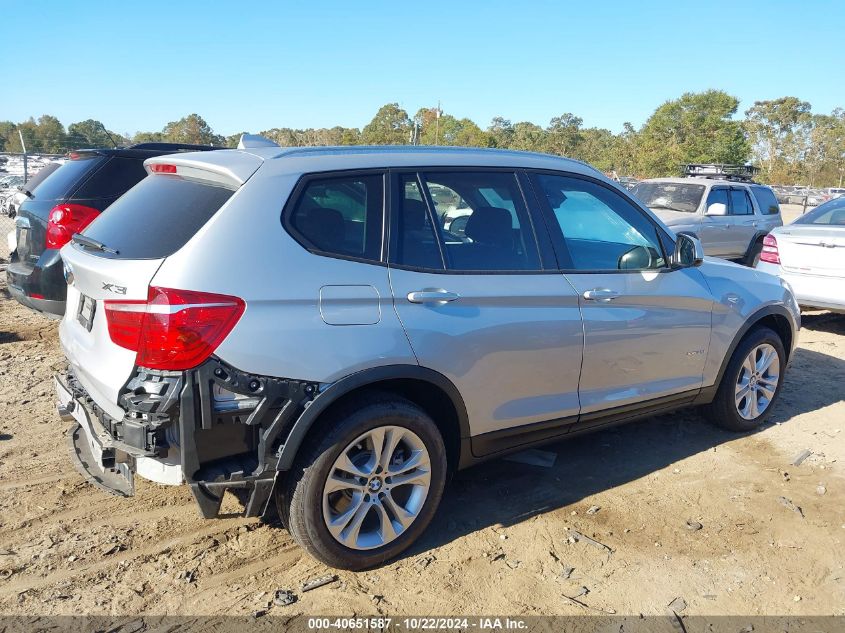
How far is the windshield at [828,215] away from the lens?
26.8ft

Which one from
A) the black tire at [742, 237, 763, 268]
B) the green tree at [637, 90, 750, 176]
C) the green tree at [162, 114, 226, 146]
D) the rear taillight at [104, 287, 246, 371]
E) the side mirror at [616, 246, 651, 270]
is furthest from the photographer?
the green tree at [637, 90, 750, 176]

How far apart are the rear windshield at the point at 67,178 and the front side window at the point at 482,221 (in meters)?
3.65

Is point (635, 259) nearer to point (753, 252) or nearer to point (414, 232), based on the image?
point (414, 232)

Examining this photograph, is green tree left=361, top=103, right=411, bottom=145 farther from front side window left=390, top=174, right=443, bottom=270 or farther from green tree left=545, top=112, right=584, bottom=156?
front side window left=390, top=174, right=443, bottom=270

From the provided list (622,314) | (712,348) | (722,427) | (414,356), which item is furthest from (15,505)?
(722,427)

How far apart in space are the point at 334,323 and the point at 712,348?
9.05 ft

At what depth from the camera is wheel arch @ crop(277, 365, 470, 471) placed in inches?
108

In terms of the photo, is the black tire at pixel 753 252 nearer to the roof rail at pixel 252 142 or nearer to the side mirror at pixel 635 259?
the side mirror at pixel 635 259

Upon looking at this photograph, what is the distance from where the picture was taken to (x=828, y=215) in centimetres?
836

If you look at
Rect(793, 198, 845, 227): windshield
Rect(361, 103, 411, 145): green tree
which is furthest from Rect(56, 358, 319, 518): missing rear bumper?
Rect(361, 103, 411, 145): green tree

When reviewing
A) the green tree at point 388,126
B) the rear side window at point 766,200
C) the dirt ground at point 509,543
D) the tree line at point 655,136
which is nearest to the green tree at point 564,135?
the tree line at point 655,136

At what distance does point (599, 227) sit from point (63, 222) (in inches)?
159

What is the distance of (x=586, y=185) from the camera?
3943 millimetres

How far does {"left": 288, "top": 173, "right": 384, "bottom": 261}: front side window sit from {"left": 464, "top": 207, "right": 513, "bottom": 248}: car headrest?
562 millimetres
